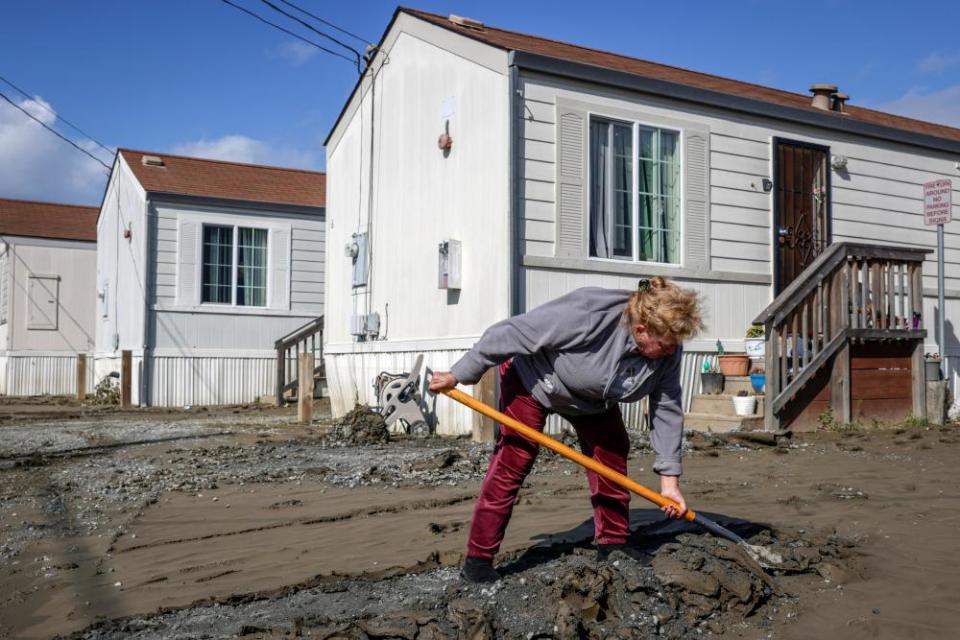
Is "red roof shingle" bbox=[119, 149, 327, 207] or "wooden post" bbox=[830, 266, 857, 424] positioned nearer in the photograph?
"wooden post" bbox=[830, 266, 857, 424]

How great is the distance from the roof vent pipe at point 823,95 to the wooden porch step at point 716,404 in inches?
200

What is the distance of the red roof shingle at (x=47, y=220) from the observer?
26.0 metres

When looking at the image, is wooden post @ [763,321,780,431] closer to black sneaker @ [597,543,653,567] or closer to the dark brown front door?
the dark brown front door

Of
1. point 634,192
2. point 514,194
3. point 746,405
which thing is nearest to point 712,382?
point 746,405

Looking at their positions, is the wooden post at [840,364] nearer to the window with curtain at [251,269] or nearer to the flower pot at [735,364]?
the flower pot at [735,364]

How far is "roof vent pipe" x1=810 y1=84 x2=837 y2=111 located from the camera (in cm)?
1362

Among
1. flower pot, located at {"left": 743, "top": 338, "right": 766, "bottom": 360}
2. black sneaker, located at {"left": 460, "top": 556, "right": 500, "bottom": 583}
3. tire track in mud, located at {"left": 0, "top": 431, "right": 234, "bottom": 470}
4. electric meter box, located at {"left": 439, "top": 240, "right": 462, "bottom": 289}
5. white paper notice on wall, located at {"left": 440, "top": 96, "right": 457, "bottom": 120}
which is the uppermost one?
white paper notice on wall, located at {"left": 440, "top": 96, "right": 457, "bottom": 120}

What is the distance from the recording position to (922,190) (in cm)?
1343

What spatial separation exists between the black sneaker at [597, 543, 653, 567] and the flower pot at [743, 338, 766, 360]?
6.92 m

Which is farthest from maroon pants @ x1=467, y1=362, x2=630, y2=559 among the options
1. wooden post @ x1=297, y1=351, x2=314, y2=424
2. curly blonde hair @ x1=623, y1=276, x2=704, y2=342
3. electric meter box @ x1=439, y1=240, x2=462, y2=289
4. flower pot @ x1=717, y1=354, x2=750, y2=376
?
wooden post @ x1=297, y1=351, x2=314, y2=424

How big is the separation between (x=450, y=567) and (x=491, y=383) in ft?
17.7

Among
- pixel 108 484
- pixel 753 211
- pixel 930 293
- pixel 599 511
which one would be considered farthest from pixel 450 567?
pixel 930 293

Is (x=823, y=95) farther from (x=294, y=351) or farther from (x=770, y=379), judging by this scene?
(x=294, y=351)

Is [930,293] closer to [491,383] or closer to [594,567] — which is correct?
[491,383]
